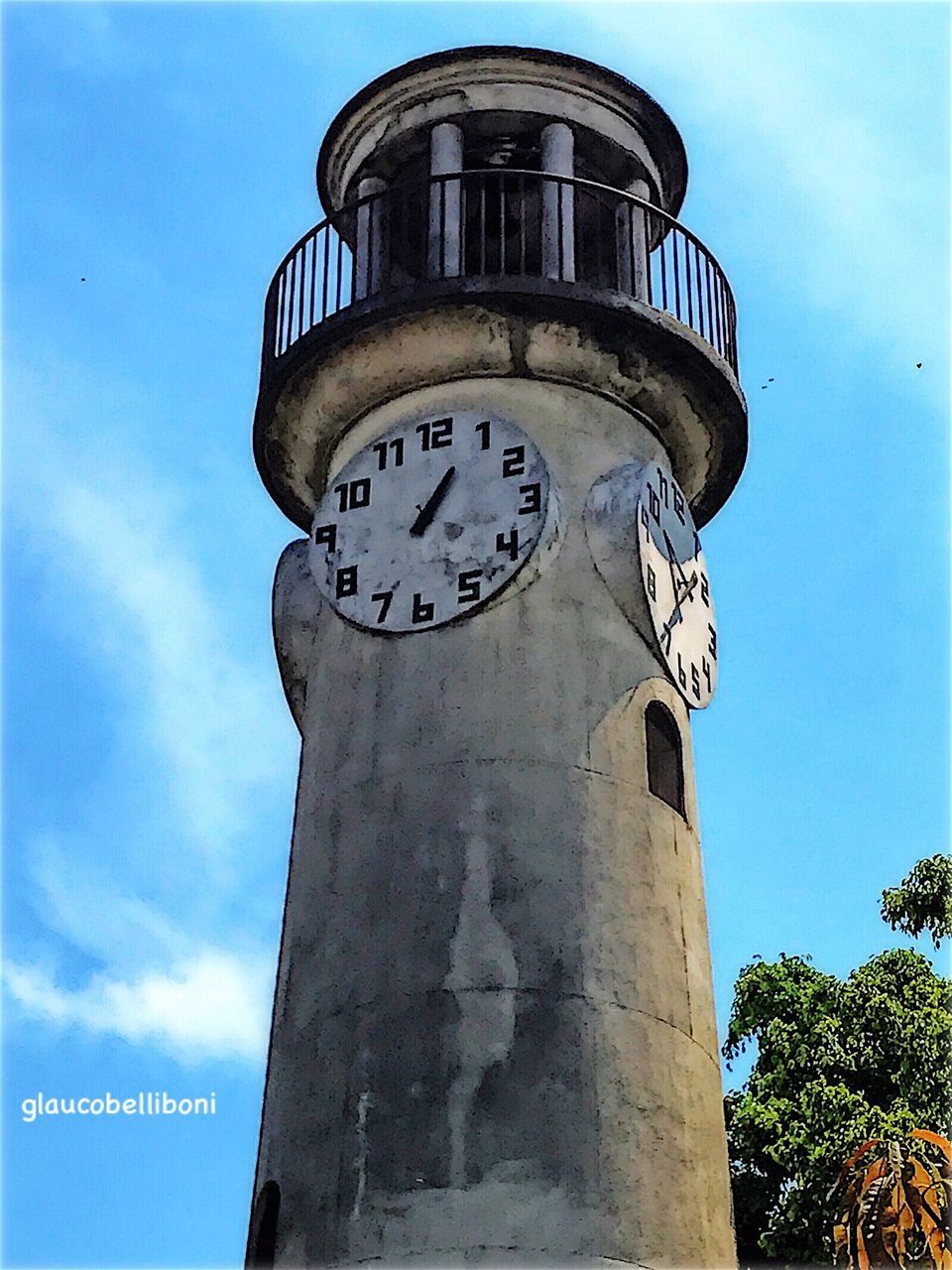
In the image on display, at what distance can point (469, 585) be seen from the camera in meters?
15.3

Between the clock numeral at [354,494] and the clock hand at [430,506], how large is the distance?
2.02 feet

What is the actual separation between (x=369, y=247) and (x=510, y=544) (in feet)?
12.7

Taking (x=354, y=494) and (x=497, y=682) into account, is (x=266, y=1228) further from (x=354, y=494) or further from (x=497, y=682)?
(x=354, y=494)

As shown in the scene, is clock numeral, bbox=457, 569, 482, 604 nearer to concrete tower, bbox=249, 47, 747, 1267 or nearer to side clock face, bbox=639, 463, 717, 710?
concrete tower, bbox=249, 47, 747, 1267

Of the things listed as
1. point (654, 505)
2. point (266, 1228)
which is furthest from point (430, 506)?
point (266, 1228)

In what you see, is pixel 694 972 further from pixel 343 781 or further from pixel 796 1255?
pixel 796 1255

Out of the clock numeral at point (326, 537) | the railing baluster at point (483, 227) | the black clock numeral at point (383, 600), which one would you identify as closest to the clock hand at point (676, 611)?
the black clock numeral at point (383, 600)

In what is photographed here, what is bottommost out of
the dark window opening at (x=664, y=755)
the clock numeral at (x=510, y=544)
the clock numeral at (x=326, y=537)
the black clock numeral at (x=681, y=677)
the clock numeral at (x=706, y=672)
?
the dark window opening at (x=664, y=755)

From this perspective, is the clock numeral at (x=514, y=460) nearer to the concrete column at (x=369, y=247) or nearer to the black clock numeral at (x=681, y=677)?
the black clock numeral at (x=681, y=677)

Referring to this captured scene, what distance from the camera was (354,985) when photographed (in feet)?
45.5

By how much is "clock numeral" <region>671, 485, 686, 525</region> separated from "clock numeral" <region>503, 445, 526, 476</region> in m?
1.48

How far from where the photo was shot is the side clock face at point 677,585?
15742mm

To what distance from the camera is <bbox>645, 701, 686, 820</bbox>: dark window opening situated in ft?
50.8

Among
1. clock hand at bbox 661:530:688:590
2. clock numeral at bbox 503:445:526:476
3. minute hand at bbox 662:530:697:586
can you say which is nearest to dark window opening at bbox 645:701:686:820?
clock hand at bbox 661:530:688:590
